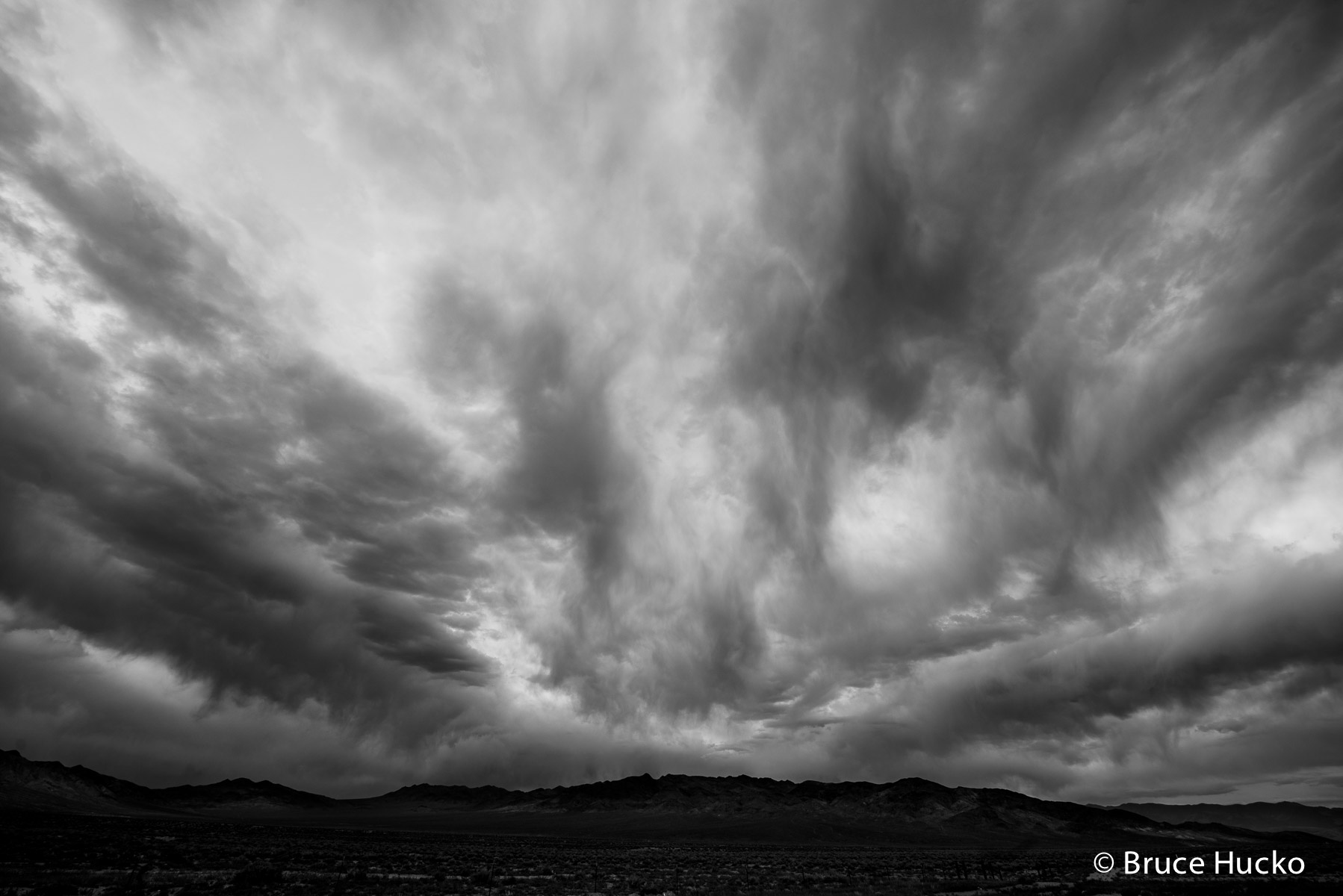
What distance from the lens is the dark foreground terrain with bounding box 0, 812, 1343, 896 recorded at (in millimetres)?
43219

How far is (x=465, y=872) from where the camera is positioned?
56562mm

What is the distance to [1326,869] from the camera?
207 feet

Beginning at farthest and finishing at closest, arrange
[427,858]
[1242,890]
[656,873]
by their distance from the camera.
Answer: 1. [427,858]
2. [656,873]
3. [1242,890]

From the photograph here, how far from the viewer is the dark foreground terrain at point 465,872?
142 ft

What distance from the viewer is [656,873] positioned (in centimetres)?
5991

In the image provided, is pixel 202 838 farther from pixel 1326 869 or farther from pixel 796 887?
pixel 1326 869

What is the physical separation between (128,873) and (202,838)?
166 feet

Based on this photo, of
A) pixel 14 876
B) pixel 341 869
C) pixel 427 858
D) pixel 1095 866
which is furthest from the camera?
pixel 1095 866

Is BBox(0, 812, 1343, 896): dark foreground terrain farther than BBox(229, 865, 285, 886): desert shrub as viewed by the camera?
No

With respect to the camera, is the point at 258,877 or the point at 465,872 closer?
the point at 258,877

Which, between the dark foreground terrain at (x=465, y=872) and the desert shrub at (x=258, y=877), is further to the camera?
the desert shrub at (x=258, y=877)

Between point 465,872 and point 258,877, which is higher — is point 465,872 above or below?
below

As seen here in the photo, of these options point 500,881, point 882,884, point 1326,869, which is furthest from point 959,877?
point 500,881

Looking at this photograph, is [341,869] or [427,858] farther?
[427,858]
